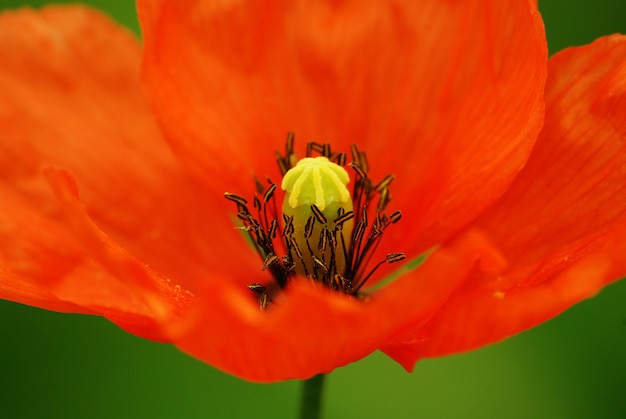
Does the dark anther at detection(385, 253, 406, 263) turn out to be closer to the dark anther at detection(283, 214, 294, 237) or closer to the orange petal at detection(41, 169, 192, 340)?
the dark anther at detection(283, 214, 294, 237)

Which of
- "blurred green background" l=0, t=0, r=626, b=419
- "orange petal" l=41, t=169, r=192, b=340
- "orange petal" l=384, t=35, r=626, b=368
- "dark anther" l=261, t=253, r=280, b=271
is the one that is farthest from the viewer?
"blurred green background" l=0, t=0, r=626, b=419

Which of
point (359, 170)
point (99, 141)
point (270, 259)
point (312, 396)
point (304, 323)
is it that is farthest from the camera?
point (99, 141)

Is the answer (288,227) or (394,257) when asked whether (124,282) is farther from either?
(394,257)

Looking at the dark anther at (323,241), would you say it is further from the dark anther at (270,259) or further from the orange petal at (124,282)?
the orange petal at (124,282)

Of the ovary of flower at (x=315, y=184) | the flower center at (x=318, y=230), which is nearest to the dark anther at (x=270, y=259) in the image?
the flower center at (x=318, y=230)

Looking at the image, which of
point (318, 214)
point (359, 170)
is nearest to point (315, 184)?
point (318, 214)

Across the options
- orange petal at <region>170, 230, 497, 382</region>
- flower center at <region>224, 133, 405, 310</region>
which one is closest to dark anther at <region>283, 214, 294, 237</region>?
flower center at <region>224, 133, 405, 310</region>
